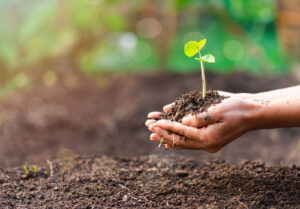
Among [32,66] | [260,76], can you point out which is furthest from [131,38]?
[260,76]

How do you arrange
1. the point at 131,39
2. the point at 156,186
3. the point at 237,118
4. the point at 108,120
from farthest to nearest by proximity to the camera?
1. the point at 131,39
2. the point at 108,120
3. the point at 156,186
4. the point at 237,118

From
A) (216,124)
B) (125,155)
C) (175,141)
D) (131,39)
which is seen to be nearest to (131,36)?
(131,39)

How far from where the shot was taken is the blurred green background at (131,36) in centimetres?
504

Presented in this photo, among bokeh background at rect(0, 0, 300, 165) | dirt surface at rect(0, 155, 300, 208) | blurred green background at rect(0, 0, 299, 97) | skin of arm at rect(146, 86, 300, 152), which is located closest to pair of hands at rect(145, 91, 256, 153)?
skin of arm at rect(146, 86, 300, 152)

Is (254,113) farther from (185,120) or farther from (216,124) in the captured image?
(185,120)

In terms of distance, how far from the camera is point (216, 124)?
4.40 ft

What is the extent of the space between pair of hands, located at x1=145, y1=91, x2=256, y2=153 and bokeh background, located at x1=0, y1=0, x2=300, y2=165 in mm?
3054

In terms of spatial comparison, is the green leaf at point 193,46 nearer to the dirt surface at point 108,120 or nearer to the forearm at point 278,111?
the forearm at point 278,111

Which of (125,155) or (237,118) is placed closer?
(237,118)

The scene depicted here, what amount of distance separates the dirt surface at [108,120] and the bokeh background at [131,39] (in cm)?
10

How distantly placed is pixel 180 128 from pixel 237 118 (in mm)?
249

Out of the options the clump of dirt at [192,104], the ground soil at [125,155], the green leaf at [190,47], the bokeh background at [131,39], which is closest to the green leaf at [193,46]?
the green leaf at [190,47]

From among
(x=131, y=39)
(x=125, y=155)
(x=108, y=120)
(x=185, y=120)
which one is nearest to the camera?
(x=185, y=120)

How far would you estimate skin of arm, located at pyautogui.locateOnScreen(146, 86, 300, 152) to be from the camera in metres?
1.32
